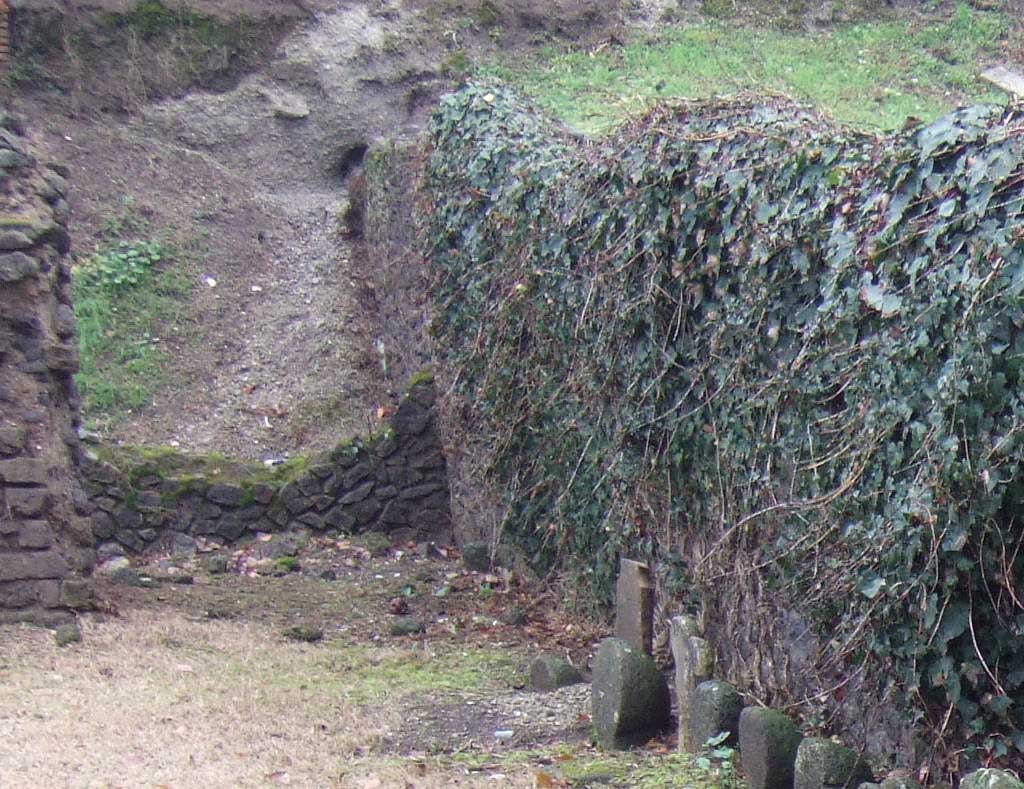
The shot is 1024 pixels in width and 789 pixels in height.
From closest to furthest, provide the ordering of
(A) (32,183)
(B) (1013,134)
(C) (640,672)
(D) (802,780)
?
(B) (1013,134) → (D) (802,780) → (C) (640,672) → (A) (32,183)

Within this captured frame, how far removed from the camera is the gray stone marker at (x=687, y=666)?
5176 mm

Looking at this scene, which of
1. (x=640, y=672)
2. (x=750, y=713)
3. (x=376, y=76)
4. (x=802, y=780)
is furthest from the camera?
(x=376, y=76)

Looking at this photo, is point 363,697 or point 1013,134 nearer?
point 1013,134

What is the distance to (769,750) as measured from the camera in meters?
4.45

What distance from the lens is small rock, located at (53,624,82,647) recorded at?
Answer: 6.53 m

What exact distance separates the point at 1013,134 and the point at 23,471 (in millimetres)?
5307

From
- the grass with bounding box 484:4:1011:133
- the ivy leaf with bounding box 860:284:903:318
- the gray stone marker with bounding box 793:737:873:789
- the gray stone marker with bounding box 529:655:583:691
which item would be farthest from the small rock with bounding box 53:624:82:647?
the grass with bounding box 484:4:1011:133

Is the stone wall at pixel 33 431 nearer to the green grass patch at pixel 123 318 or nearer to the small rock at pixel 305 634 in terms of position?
the small rock at pixel 305 634

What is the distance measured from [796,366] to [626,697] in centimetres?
165

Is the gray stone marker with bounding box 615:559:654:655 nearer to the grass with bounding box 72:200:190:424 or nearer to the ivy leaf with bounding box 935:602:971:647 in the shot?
the ivy leaf with bounding box 935:602:971:647

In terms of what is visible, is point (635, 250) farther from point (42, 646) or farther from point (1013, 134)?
point (42, 646)

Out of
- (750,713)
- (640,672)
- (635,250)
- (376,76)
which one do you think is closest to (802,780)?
(750,713)

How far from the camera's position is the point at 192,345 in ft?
42.0

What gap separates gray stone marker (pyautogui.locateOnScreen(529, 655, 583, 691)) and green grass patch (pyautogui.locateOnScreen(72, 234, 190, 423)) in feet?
21.9
